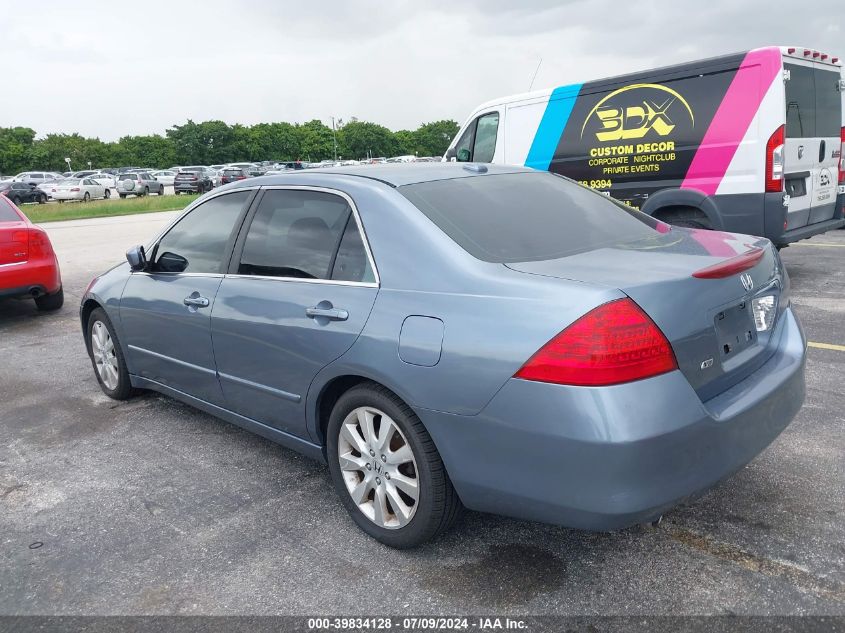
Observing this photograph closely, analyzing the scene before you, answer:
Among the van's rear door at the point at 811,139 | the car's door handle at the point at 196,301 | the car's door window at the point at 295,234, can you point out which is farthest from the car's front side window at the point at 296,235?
the van's rear door at the point at 811,139

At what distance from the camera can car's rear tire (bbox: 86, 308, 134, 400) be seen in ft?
15.6

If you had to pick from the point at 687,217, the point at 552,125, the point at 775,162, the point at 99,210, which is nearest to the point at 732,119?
the point at 775,162

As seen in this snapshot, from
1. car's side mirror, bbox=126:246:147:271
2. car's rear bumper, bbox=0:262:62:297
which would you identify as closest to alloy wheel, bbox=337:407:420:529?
car's side mirror, bbox=126:246:147:271

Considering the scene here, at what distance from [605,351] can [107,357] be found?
3.83m

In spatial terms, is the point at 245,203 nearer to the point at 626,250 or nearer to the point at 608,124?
the point at 626,250

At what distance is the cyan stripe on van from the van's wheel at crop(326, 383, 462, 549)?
21.2ft

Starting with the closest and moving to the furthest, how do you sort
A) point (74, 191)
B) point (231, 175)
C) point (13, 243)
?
point (13, 243), point (74, 191), point (231, 175)

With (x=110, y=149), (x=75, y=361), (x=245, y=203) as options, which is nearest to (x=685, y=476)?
(x=245, y=203)

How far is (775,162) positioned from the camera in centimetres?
675

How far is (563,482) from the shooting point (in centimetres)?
231

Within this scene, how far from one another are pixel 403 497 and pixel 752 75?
19.2 ft

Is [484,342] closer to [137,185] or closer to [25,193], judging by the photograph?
[25,193]

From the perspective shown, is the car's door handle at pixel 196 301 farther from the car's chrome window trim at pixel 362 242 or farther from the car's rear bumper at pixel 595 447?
the car's rear bumper at pixel 595 447

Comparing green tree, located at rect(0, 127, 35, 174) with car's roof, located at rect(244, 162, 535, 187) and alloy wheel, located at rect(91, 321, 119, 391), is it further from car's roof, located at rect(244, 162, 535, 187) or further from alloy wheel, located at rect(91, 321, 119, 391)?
car's roof, located at rect(244, 162, 535, 187)
